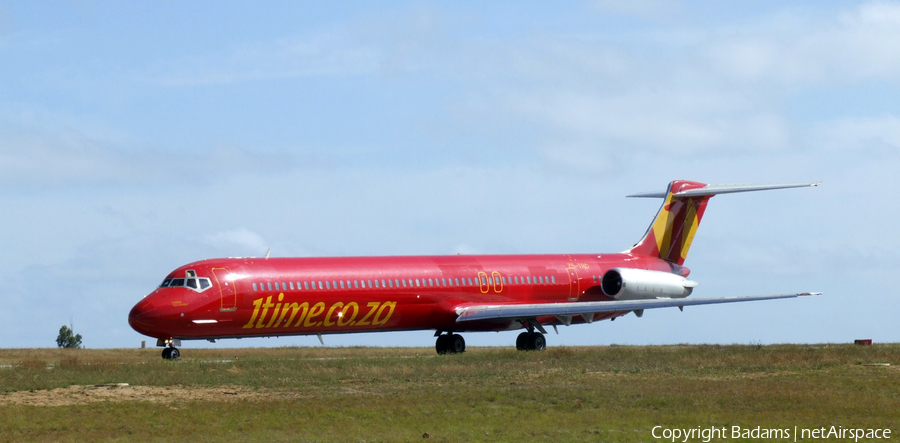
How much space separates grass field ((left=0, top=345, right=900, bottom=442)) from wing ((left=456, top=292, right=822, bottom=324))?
20.1ft

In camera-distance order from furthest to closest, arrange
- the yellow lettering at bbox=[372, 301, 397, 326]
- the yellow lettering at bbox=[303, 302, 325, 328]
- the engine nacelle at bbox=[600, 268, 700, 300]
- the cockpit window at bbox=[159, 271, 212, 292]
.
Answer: the engine nacelle at bbox=[600, 268, 700, 300], the yellow lettering at bbox=[372, 301, 397, 326], the yellow lettering at bbox=[303, 302, 325, 328], the cockpit window at bbox=[159, 271, 212, 292]

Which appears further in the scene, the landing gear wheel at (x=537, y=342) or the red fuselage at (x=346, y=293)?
the landing gear wheel at (x=537, y=342)

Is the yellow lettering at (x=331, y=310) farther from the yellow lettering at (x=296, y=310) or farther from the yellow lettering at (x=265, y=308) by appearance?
the yellow lettering at (x=265, y=308)

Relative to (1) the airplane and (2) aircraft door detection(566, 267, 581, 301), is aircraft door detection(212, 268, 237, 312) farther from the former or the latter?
(2) aircraft door detection(566, 267, 581, 301)

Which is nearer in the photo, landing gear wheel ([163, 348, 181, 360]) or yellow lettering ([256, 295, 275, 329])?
landing gear wheel ([163, 348, 181, 360])

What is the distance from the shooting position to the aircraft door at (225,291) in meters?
37.5

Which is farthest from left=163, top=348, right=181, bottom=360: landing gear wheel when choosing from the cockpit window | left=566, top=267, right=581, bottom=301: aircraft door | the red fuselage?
left=566, top=267, right=581, bottom=301: aircraft door

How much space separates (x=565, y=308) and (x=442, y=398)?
54.4 feet

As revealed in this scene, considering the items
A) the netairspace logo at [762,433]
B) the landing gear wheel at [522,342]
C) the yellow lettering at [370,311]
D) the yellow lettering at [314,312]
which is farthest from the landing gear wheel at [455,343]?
A: the netairspace logo at [762,433]

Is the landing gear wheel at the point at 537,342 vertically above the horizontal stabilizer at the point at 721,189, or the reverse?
the horizontal stabilizer at the point at 721,189

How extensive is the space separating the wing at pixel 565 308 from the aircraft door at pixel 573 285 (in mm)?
3081

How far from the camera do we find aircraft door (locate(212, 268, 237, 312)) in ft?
123

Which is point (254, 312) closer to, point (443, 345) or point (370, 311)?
point (370, 311)

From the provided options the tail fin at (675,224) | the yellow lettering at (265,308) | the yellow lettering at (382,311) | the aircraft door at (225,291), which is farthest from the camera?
the tail fin at (675,224)
